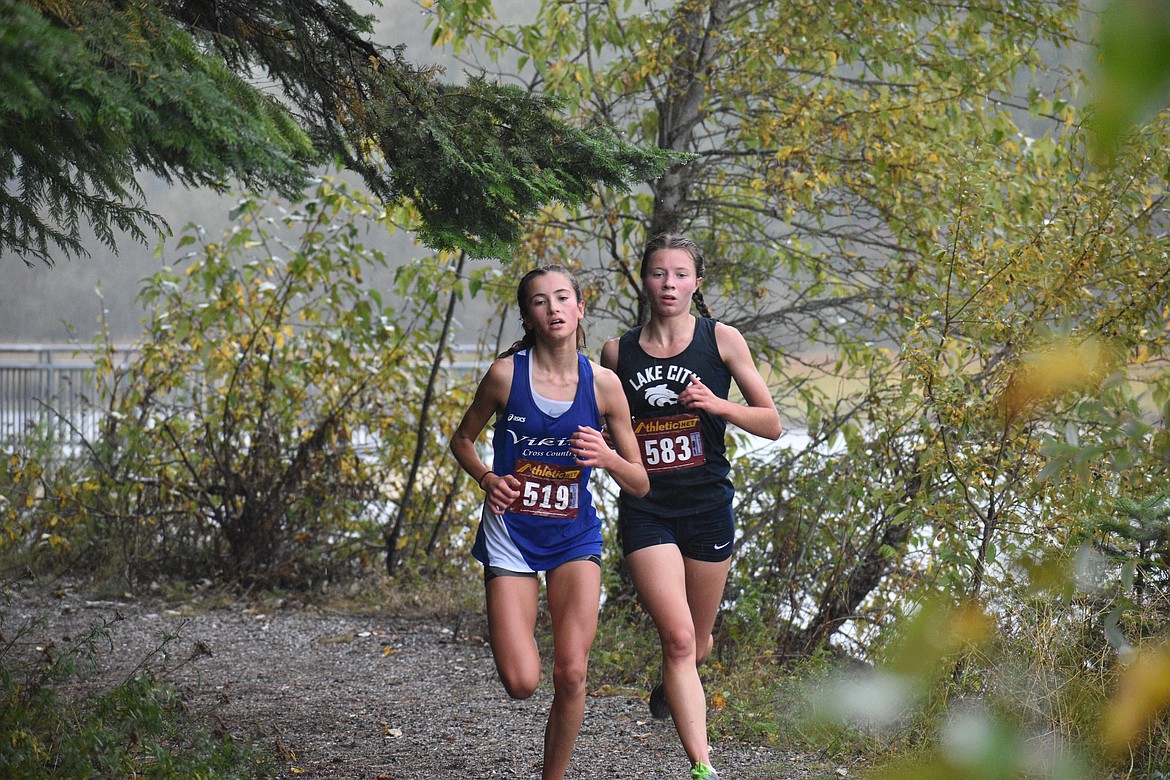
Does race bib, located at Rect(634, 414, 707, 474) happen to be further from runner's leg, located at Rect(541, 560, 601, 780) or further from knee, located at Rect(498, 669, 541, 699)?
knee, located at Rect(498, 669, 541, 699)

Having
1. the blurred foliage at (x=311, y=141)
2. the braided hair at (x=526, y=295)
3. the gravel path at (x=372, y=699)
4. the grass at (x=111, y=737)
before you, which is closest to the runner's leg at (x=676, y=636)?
the gravel path at (x=372, y=699)

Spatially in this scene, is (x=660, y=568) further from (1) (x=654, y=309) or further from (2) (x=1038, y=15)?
(2) (x=1038, y=15)

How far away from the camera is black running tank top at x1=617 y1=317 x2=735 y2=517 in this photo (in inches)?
154

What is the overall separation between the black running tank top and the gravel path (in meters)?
1.10

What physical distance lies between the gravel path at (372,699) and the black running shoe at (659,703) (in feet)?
0.32

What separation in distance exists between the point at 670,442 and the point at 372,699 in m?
2.24

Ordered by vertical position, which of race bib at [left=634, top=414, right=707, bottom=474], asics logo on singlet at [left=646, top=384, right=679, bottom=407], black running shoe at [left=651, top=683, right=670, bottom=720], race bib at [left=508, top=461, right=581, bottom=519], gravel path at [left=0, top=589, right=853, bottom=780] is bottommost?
gravel path at [left=0, top=589, right=853, bottom=780]

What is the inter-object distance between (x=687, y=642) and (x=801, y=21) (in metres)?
3.51

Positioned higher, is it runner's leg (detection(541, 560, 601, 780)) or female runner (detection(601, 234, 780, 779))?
female runner (detection(601, 234, 780, 779))

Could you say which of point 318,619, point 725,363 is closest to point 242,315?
point 318,619

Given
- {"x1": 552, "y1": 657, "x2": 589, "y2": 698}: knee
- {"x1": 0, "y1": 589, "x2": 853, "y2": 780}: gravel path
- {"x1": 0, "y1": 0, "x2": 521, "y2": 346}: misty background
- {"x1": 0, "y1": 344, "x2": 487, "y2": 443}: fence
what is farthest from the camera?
{"x1": 0, "y1": 0, "x2": 521, "y2": 346}: misty background

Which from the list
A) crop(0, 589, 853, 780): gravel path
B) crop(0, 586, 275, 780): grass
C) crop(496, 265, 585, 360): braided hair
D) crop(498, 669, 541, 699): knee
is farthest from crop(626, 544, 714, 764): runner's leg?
crop(0, 586, 275, 780): grass

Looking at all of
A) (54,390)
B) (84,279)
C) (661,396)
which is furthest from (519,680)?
(84,279)

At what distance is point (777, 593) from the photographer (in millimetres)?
5805
